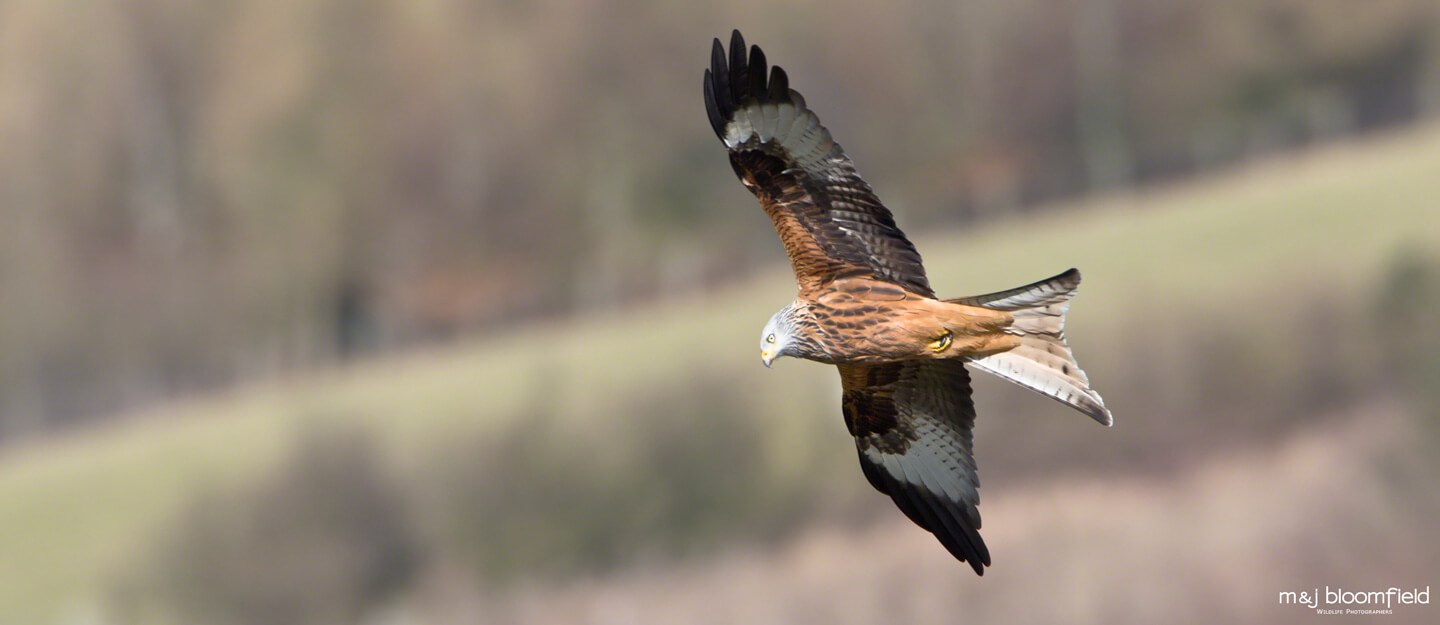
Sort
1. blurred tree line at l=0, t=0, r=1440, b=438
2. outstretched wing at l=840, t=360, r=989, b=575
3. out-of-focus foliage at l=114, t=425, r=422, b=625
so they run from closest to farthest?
outstretched wing at l=840, t=360, r=989, b=575 → out-of-focus foliage at l=114, t=425, r=422, b=625 → blurred tree line at l=0, t=0, r=1440, b=438

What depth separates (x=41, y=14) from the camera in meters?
19.7

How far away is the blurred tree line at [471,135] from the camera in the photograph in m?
19.0

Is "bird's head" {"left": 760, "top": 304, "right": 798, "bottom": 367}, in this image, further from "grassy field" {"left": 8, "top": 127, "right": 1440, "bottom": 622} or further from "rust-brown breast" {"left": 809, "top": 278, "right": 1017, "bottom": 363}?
"grassy field" {"left": 8, "top": 127, "right": 1440, "bottom": 622}

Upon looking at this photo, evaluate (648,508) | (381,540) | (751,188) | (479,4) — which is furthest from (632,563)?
(751,188)

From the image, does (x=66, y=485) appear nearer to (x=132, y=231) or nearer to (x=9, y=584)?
(x=9, y=584)

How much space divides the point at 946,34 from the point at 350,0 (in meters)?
7.32

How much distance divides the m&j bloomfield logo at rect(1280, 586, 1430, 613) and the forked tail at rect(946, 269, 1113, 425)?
11.6 metres

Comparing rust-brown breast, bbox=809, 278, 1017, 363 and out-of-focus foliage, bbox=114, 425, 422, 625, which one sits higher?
rust-brown breast, bbox=809, 278, 1017, 363

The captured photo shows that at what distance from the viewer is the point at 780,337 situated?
5.19 meters

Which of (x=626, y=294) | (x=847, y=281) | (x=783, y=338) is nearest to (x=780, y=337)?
(x=783, y=338)

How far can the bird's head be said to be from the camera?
513cm

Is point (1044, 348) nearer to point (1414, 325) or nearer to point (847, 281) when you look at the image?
point (847, 281)

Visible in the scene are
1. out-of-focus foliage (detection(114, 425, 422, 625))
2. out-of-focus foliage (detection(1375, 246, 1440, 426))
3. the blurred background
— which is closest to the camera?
the blurred background

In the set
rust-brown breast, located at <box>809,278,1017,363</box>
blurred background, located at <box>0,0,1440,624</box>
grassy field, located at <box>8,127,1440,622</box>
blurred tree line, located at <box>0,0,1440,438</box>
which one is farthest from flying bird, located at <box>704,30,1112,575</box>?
blurred tree line, located at <box>0,0,1440,438</box>
